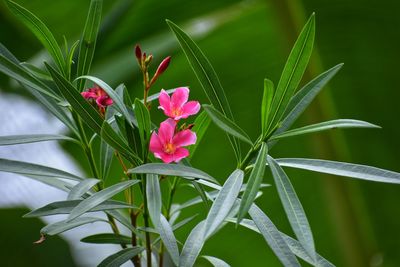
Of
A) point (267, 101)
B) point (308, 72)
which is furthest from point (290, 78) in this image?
point (308, 72)

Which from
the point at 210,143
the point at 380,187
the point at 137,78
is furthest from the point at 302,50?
the point at 380,187

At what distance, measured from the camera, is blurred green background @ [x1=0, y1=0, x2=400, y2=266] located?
4.68 feet

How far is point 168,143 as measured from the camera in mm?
418

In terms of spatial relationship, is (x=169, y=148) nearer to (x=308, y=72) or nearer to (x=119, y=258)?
(x=119, y=258)

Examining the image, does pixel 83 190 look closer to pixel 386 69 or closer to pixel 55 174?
pixel 55 174

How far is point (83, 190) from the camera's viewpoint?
1.32 feet

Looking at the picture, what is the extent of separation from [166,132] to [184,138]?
13 millimetres

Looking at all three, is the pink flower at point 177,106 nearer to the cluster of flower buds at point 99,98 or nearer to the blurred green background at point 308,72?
the cluster of flower buds at point 99,98

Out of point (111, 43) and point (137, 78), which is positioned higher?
point (111, 43)

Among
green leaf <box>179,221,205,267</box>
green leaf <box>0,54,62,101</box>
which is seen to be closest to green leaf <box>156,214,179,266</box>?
green leaf <box>179,221,205,267</box>

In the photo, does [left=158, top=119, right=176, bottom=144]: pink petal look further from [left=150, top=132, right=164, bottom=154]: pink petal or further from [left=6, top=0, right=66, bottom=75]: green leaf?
[left=6, top=0, right=66, bottom=75]: green leaf

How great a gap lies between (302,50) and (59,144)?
1.27m

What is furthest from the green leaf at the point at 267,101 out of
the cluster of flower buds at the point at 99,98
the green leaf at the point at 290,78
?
the cluster of flower buds at the point at 99,98

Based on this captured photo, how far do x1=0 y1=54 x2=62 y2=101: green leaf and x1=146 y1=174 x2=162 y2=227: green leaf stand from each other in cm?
10
